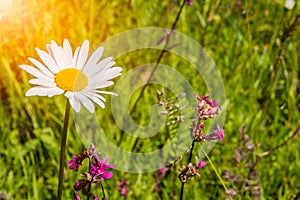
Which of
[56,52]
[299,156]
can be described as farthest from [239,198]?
[56,52]

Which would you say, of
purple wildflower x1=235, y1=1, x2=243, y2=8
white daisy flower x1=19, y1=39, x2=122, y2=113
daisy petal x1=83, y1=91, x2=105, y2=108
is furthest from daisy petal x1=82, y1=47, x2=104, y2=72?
purple wildflower x1=235, y1=1, x2=243, y2=8

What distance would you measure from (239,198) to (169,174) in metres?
0.28

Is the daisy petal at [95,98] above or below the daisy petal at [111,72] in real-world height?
below

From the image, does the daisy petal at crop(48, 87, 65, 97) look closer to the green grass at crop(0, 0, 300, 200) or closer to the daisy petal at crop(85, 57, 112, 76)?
the daisy petal at crop(85, 57, 112, 76)

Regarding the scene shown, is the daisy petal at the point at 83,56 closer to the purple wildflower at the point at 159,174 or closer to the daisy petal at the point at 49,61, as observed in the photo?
the daisy petal at the point at 49,61

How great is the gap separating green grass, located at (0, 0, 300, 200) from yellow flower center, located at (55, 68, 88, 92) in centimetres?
49

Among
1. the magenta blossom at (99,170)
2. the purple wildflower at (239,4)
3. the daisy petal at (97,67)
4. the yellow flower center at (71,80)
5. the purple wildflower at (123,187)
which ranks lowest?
the purple wildflower at (123,187)

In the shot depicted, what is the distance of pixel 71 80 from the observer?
85 centimetres

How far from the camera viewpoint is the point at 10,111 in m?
1.83

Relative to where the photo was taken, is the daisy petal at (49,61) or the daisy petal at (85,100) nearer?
the daisy petal at (85,100)

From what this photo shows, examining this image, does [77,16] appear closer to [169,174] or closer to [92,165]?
[169,174]

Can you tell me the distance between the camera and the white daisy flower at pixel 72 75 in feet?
2.61

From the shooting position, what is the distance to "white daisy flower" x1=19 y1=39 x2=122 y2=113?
31.4 inches

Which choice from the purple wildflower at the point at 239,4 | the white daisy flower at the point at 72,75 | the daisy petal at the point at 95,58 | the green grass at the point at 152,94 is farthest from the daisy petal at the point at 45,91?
the purple wildflower at the point at 239,4
